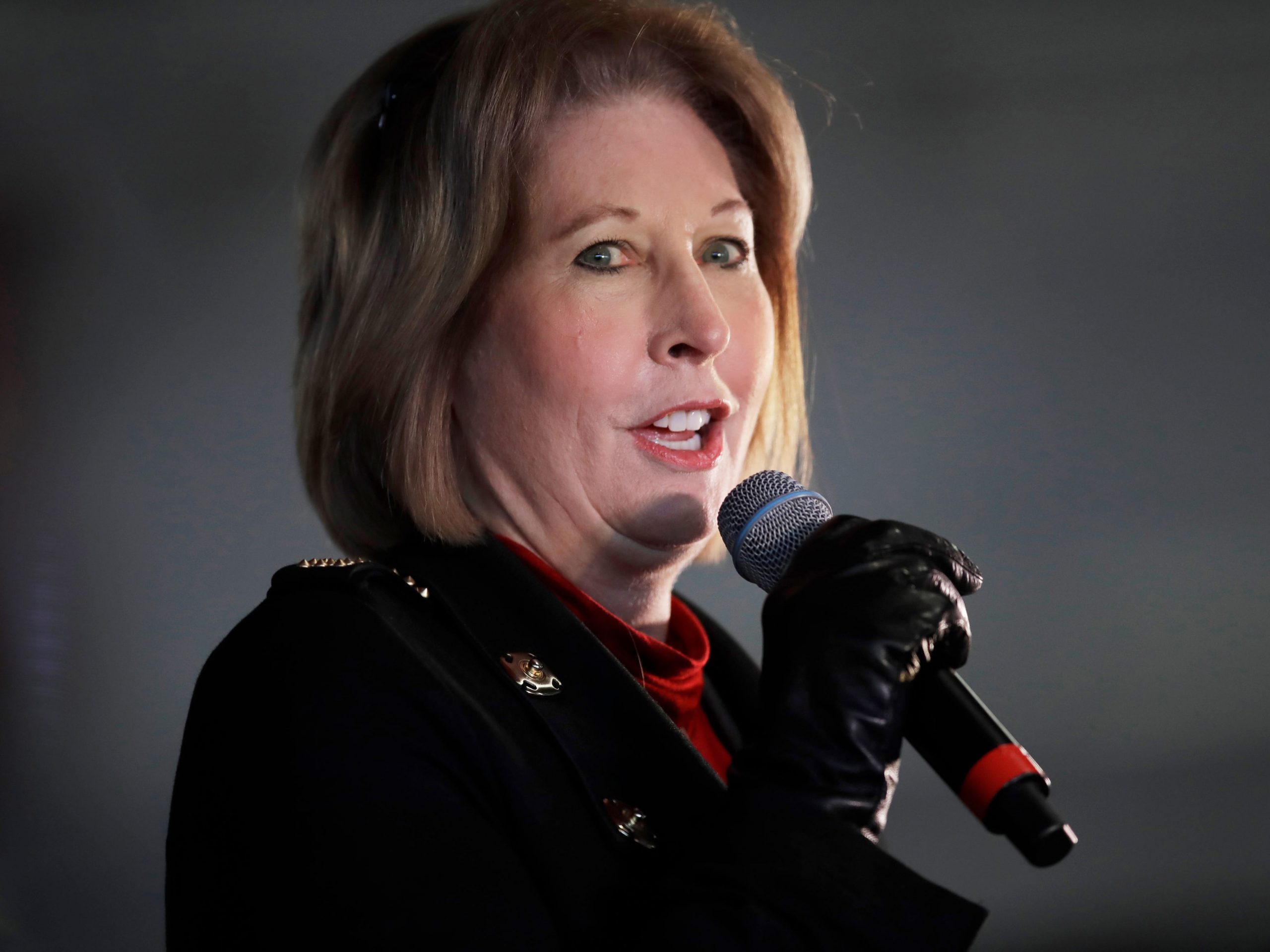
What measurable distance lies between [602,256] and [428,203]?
199 millimetres

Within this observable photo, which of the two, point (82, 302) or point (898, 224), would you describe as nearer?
point (82, 302)

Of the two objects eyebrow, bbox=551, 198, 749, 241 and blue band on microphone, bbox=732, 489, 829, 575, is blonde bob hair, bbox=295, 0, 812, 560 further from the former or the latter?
blue band on microphone, bbox=732, 489, 829, 575

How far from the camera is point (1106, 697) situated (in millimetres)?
2793

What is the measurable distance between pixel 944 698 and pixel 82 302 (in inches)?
78.2

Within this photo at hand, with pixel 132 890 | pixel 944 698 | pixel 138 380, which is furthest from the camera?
pixel 138 380

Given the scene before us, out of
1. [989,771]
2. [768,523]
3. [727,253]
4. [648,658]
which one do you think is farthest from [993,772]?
[727,253]

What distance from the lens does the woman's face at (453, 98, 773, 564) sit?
4.06ft

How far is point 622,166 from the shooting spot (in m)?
1.29

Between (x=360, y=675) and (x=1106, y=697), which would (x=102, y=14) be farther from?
(x=1106, y=697)

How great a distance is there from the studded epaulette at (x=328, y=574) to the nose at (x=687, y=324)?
368 millimetres

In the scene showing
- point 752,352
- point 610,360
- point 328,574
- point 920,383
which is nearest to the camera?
point 328,574

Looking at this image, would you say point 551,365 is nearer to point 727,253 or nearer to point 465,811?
point 727,253

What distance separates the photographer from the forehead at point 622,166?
128 centimetres

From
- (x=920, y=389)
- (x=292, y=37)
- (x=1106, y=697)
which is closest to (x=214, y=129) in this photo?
(x=292, y=37)
